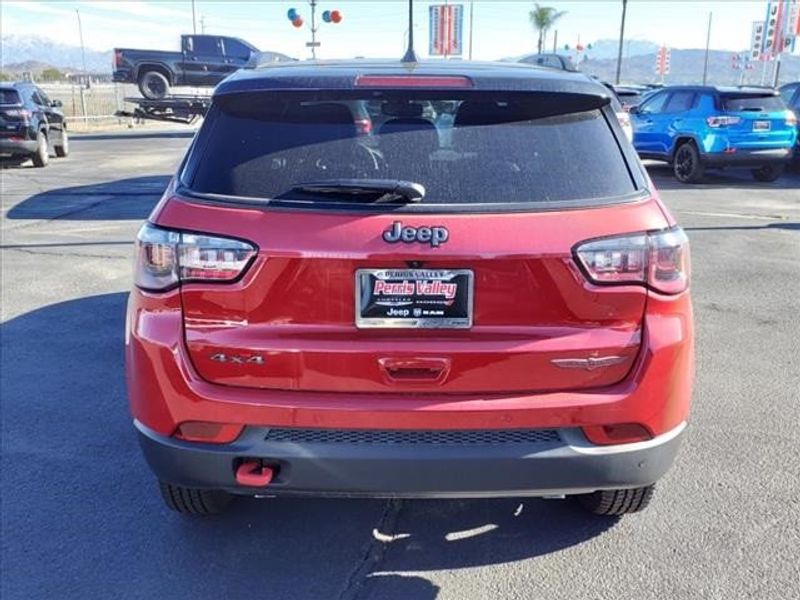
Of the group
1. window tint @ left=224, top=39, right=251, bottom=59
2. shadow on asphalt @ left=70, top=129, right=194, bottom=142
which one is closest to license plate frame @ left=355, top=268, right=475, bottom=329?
window tint @ left=224, top=39, right=251, bottom=59

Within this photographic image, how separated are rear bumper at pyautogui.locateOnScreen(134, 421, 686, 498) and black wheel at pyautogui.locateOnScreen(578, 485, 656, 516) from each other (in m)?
0.45

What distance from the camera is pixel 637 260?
2432 millimetres

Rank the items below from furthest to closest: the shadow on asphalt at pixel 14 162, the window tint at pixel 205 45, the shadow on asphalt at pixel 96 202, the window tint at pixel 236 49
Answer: the window tint at pixel 236 49 < the window tint at pixel 205 45 < the shadow on asphalt at pixel 14 162 < the shadow on asphalt at pixel 96 202

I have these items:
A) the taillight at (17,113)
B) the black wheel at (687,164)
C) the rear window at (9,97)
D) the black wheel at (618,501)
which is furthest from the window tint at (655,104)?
the black wheel at (618,501)

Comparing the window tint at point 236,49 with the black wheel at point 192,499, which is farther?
the window tint at point 236,49

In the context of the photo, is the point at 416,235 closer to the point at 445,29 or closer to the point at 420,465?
the point at 420,465

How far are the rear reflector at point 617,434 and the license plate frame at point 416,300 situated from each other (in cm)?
54

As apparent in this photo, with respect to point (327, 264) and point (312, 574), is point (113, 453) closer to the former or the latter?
point (312, 574)

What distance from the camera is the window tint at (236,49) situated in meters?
26.2

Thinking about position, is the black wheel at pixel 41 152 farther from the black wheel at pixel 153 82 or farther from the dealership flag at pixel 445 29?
the dealership flag at pixel 445 29

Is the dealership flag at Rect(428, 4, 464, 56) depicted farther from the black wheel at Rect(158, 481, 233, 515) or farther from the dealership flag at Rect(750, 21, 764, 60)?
the black wheel at Rect(158, 481, 233, 515)

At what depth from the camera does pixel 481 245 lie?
2.34 m

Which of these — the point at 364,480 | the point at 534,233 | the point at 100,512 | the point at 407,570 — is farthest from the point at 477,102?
the point at 100,512

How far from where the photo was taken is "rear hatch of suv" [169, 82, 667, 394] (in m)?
2.36
